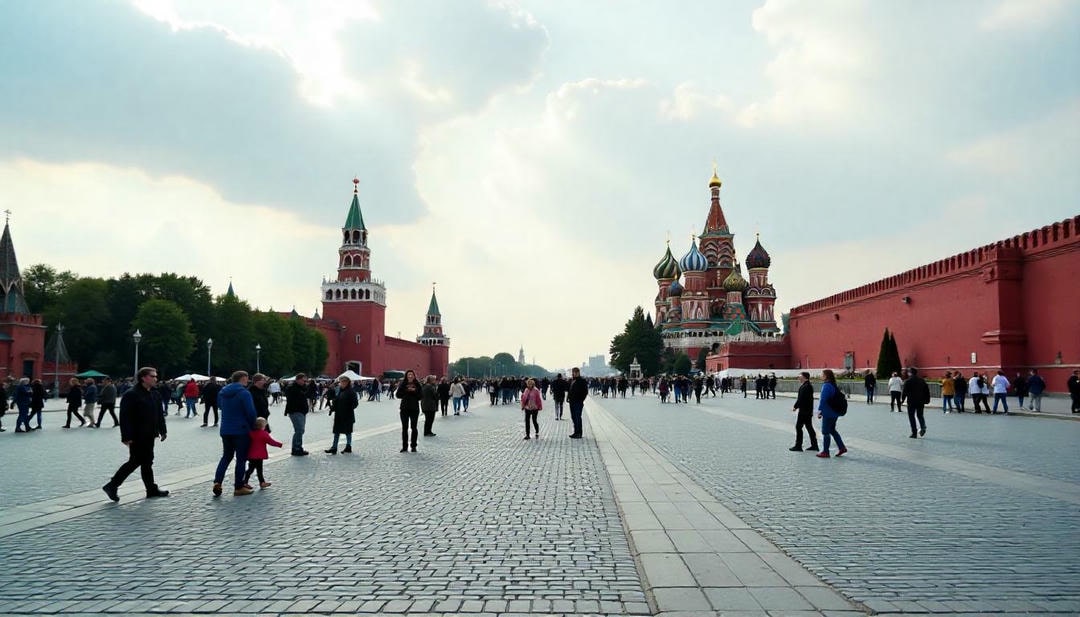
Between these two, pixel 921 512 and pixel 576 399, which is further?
pixel 576 399

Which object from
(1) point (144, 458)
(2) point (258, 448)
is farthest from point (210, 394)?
(1) point (144, 458)

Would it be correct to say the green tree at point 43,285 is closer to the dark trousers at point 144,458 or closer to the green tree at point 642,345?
the green tree at point 642,345

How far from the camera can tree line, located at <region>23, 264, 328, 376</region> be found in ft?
175

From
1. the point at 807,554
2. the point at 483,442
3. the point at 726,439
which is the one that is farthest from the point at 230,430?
the point at 726,439

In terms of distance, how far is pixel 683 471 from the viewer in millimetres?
10266

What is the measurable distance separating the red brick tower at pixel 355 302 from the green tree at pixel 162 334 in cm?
3127

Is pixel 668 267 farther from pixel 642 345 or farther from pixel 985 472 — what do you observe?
pixel 985 472

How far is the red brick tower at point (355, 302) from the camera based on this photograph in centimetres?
8569

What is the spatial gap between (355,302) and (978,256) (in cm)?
6380

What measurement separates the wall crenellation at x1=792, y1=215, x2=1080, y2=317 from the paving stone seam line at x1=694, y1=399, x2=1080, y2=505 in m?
22.6

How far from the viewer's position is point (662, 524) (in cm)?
655

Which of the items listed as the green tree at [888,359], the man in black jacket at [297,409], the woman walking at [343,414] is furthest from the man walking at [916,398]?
the green tree at [888,359]

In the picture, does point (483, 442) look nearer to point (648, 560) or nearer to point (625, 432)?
point (625, 432)

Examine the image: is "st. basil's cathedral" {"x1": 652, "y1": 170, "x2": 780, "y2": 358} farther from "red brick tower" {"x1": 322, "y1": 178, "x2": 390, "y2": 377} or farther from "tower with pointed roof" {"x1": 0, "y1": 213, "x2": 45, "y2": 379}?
"tower with pointed roof" {"x1": 0, "y1": 213, "x2": 45, "y2": 379}
